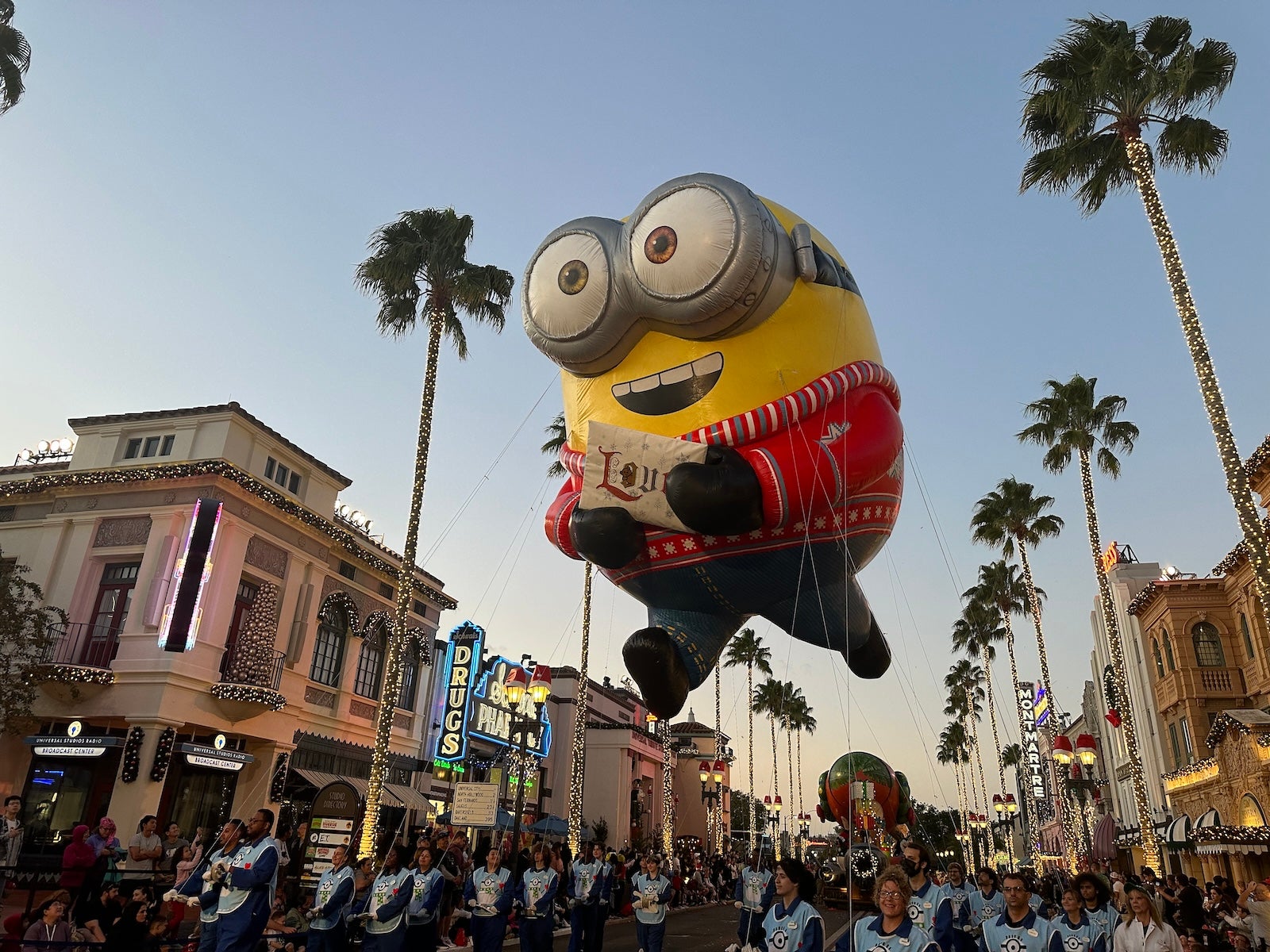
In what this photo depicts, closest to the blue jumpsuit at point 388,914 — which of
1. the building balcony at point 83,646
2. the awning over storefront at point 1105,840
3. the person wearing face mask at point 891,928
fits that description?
the person wearing face mask at point 891,928

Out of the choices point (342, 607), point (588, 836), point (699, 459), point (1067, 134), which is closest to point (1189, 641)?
point (1067, 134)

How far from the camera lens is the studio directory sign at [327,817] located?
1603 cm

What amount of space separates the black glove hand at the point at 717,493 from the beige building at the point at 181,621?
48.4 feet

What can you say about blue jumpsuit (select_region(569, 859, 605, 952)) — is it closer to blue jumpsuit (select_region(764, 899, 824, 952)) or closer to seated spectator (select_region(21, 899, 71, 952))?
seated spectator (select_region(21, 899, 71, 952))

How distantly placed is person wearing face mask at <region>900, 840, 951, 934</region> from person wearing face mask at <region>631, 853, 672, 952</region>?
3.34 m

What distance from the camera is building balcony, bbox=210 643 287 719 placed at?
20.5m

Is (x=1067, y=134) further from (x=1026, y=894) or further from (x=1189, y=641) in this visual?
(x=1189, y=641)

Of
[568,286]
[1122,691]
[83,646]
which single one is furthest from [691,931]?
[568,286]

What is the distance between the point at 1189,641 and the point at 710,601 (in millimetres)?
31557

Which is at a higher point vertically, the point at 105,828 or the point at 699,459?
the point at 699,459

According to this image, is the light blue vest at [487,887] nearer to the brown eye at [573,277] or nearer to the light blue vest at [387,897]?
the light blue vest at [387,897]

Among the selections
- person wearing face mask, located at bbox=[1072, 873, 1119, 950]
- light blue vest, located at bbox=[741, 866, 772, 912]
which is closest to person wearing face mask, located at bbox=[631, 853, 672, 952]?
light blue vest, located at bbox=[741, 866, 772, 912]

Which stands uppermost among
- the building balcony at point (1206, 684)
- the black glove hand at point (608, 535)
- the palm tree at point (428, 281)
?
the palm tree at point (428, 281)

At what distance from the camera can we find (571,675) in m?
47.4
